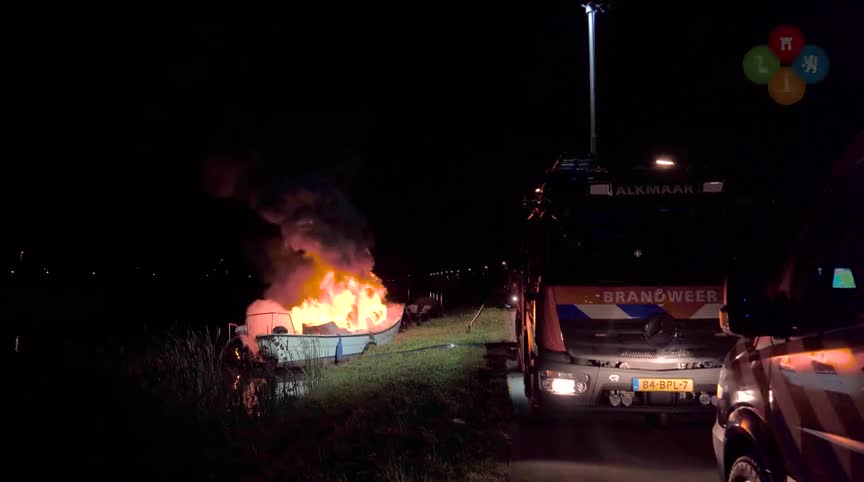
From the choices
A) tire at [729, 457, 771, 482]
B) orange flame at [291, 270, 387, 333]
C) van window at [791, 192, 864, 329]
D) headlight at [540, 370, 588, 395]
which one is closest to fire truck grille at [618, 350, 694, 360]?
headlight at [540, 370, 588, 395]

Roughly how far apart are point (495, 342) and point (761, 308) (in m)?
14.9

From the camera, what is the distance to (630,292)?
7.68m

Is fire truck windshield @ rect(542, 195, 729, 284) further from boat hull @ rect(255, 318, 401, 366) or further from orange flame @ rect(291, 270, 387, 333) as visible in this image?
orange flame @ rect(291, 270, 387, 333)

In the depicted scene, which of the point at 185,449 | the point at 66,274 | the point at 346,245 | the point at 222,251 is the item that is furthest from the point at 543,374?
the point at 222,251

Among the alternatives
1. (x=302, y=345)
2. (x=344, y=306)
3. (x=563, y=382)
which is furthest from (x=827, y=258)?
(x=344, y=306)

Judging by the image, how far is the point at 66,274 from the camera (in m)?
77.1

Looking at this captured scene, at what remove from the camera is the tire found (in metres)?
3.66

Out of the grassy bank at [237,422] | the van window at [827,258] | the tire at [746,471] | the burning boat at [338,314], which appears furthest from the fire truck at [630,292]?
the burning boat at [338,314]

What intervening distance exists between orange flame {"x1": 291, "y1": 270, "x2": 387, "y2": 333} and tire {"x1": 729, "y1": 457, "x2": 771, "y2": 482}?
19768 mm

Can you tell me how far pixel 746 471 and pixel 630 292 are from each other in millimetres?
3908

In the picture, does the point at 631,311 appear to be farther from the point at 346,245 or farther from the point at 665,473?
the point at 346,245

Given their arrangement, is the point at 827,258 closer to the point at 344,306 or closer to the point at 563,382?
the point at 563,382

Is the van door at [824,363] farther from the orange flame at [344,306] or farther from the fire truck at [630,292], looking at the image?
the orange flame at [344,306]

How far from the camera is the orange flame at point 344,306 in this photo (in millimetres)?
24234
